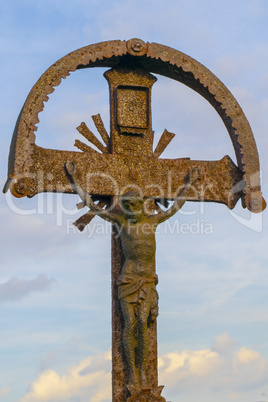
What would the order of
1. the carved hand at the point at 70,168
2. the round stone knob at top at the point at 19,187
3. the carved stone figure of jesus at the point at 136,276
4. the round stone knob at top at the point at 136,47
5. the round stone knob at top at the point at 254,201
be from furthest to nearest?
the round stone knob at top at the point at 254,201 → the round stone knob at top at the point at 136,47 → the carved hand at the point at 70,168 → the round stone knob at top at the point at 19,187 → the carved stone figure of jesus at the point at 136,276

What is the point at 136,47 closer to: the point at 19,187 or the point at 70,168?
the point at 70,168

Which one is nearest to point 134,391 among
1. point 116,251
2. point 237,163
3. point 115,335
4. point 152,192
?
point 115,335

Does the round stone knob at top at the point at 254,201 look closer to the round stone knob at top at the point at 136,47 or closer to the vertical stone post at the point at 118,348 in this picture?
the vertical stone post at the point at 118,348

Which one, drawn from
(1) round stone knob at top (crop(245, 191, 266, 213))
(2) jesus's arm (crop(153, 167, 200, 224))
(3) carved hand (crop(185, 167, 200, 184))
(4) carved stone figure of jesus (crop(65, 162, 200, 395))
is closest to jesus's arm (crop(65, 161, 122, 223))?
(4) carved stone figure of jesus (crop(65, 162, 200, 395))

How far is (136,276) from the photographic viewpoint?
9.21 meters

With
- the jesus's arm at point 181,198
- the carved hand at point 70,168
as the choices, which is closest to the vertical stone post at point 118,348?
the jesus's arm at point 181,198

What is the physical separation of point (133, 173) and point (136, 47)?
1.33m

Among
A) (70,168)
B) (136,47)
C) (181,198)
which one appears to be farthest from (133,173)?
(136,47)

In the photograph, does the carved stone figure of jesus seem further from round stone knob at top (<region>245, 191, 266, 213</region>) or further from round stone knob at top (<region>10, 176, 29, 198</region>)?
round stone knob at top (<region>245, 191, 266, 213</region>)

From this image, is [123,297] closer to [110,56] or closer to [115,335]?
[115,335]

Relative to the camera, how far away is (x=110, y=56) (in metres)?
9.82

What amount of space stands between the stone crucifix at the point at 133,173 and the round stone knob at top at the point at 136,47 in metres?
0.01

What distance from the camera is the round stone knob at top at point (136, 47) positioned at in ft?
32.4

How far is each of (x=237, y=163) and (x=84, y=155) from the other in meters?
1.70
